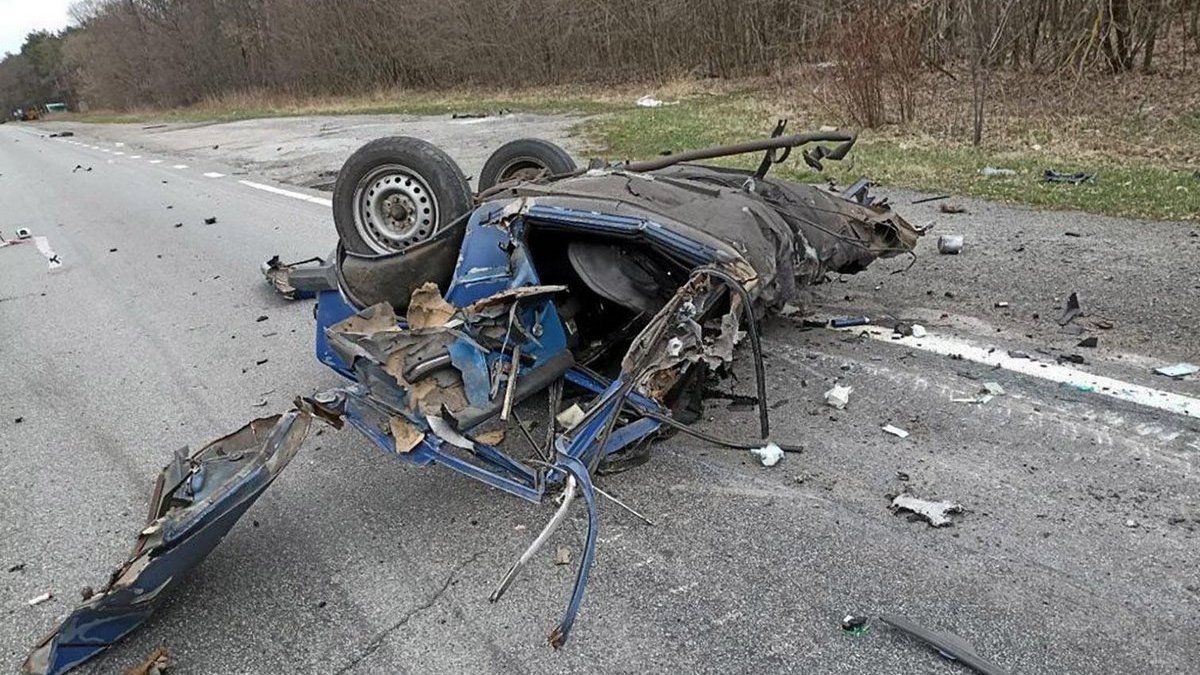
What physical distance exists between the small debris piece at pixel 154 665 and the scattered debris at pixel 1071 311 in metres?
4.08

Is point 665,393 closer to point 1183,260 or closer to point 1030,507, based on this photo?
point 1030,507

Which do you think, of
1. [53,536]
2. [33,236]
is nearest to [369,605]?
[53,536]

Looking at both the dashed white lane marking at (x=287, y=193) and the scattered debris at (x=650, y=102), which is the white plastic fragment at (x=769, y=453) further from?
the scattered debris at (x=650, y=102)

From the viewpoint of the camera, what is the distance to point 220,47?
140ft

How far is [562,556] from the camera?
9.36ft

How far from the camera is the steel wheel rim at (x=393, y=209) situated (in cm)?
413

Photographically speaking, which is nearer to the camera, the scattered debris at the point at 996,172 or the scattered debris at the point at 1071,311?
the scattered debris at the point at 1071,311

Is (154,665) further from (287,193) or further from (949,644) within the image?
(287,193)

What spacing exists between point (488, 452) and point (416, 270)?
4.40 feet

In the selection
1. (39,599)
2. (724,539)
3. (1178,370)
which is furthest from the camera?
(1178,370)

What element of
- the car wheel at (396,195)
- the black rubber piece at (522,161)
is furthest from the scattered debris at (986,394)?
the black rubber piece at (522,161)

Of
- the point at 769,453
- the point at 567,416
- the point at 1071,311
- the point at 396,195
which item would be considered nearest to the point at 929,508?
the point at 769,453

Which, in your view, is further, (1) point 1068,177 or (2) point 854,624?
(1) point 1068,177

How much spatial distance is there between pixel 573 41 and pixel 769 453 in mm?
22159
